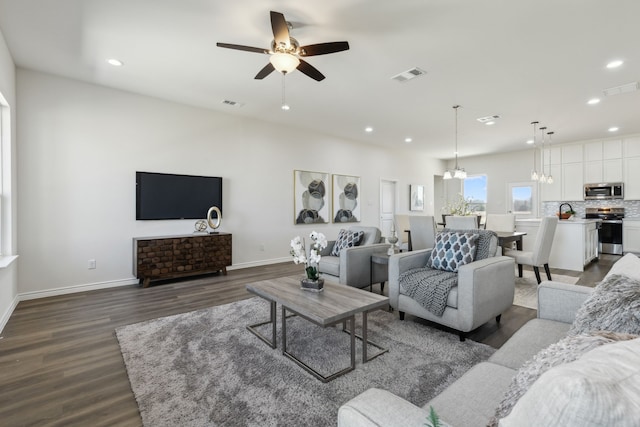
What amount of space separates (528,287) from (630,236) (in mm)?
4856

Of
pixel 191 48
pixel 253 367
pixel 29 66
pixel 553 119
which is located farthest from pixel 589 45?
pixel 29 66

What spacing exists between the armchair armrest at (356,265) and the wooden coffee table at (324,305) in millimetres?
893

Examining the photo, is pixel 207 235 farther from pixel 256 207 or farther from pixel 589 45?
pixel 589 45

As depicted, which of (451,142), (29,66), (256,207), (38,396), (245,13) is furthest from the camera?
(451,142)

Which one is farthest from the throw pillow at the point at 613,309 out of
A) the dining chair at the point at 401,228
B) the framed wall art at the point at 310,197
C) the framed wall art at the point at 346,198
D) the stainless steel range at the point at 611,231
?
the stainless steel range at the point at 611,231

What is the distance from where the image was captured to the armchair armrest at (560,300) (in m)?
1.76

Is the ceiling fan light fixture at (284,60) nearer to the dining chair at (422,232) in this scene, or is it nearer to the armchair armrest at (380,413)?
the armchair armrest at (380,413)

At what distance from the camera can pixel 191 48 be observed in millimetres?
3271

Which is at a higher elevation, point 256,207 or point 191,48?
point 191,48

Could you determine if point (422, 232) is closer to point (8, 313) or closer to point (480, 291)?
point (480, 291)

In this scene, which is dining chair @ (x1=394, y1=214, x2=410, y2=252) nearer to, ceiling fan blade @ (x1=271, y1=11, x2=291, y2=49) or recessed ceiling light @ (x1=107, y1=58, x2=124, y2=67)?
ceiling fan blade @ (x1=271, y1=11, x2=291, y2=49)

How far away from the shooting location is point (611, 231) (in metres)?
6.98

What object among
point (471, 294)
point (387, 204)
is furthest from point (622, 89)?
point (387, 204)

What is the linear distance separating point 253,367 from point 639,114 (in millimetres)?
7450
